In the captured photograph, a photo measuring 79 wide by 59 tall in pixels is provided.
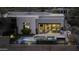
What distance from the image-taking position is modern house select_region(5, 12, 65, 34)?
3.42 metres

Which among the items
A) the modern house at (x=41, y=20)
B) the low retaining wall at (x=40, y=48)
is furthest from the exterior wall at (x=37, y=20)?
the low retaining wall at (x=40, y=48)

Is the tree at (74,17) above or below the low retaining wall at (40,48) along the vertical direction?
above

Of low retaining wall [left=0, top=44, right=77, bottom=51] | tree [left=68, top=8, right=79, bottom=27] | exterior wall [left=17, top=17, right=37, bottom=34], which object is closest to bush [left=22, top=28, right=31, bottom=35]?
exterior wall [left=17, top=17, right=37, bottom=34]

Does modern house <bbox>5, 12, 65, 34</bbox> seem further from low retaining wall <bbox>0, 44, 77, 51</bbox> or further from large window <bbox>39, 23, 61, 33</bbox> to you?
low retaining wall <bbox>0, 44, 77, 51</bbox>

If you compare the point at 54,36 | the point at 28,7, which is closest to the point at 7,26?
the point at 28,7

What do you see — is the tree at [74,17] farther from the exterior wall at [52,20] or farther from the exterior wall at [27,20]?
the exterior wall at [27,20]

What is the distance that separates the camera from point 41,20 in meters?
3.42

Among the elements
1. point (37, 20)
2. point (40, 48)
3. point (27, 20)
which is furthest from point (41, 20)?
point (40, 48)

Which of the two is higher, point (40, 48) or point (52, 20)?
point (52, 20)

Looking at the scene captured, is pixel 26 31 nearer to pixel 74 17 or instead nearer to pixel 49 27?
pixel 49 27

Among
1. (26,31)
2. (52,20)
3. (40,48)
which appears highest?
(52,20)

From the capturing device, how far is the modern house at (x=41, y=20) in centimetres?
342

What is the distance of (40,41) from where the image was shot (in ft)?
11.4
